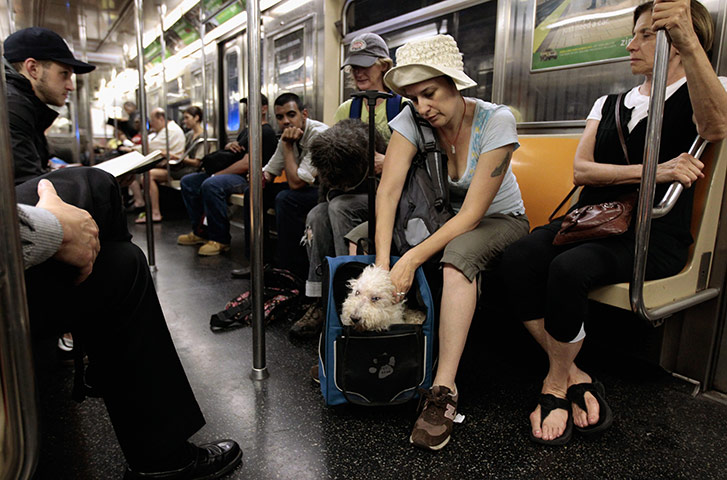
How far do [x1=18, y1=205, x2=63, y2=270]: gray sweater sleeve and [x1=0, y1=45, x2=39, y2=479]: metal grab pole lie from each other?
1.09 ft

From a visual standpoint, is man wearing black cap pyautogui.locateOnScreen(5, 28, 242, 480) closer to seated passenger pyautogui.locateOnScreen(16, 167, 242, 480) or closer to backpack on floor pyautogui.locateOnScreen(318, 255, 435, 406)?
seated passenger pyautogui.locateOnScreen(16, 167, 242, 480)

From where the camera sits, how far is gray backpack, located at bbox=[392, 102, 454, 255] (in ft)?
5.86

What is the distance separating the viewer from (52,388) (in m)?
1.79

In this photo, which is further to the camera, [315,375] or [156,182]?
[156,182]

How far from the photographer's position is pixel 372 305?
4.96ft

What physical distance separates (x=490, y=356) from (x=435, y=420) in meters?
0.77

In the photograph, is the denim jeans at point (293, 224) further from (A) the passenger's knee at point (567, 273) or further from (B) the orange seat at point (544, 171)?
(A) the passenger's knee at point (567, 273)

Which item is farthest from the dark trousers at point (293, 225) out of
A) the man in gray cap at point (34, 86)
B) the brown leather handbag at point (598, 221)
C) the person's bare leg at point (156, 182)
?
the person's bare leg at point (156, 182)

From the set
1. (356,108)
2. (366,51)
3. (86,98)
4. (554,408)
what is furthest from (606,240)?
Result: (86,98)

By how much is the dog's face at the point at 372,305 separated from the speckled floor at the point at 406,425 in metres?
0.36

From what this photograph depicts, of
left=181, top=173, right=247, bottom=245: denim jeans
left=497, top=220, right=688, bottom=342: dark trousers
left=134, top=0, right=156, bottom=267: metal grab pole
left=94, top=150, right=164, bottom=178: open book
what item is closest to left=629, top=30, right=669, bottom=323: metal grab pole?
left=497, top=220, right=688, bottom=342: dark trousers

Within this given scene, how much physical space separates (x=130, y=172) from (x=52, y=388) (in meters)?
0.89

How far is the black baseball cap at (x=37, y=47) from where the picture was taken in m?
2.04

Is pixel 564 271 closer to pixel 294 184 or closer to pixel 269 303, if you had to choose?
pixel 269 303
